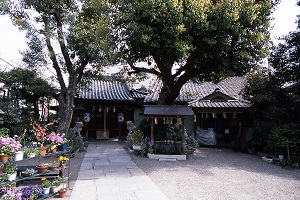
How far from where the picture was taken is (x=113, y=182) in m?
7.13

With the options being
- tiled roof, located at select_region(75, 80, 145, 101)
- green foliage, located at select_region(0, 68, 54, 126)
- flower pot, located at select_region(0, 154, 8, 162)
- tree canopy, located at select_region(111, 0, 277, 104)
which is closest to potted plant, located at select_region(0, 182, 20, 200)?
flower pot, located at select_region(0, 154, 8, 162)

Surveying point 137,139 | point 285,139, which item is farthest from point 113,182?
point 285,139

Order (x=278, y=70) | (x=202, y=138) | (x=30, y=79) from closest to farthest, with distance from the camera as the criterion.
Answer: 1. (x=278, y=70)
2. (x=30, y=79)
3. (x=202, y=138)

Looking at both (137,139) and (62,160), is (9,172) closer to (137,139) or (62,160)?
(62,160)

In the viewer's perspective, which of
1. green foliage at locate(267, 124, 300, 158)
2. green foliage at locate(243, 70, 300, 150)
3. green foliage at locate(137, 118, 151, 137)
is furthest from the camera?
green foliage at locate(137, 118, 151, 137)

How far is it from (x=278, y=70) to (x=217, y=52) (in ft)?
14.9

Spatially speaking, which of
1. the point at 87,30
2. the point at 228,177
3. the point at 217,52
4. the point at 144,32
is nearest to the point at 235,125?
the point at 217,52

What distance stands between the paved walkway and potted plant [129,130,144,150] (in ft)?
5.20

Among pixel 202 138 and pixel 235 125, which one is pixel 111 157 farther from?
pixel 235 125

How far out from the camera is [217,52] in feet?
34.2

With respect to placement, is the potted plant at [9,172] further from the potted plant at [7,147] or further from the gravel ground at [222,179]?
the gravel ground at [222,179]

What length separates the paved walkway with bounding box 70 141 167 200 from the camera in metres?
5.99

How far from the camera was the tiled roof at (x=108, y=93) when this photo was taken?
56.1 feet

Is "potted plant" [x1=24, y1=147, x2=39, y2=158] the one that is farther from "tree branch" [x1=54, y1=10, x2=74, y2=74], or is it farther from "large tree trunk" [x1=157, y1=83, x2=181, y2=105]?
"large tree trunk" [x1=157, y1=83, x2=181, y2=105]
